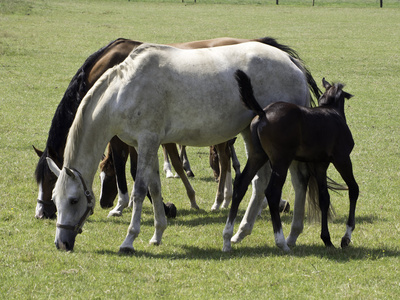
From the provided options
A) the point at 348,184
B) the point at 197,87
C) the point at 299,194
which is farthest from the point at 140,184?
the point at 348,184

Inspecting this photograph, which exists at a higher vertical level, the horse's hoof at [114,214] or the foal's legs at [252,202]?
the foal's legs at [252,202]

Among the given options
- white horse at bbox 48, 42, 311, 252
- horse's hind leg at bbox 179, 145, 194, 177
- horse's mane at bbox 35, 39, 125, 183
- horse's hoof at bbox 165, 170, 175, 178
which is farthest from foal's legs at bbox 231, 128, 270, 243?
horse's hind leg at bbox 179, 145, 194, 177

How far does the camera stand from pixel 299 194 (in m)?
6.94

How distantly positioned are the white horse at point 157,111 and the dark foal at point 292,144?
15.4 inches

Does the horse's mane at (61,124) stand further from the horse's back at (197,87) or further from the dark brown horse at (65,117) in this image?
the horse's back at (197,87)

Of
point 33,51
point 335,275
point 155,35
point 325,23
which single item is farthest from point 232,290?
point 325,23

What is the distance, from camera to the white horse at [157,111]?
21.0 feet

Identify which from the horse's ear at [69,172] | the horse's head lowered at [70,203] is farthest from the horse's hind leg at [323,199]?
the horse's ear at [69,172]

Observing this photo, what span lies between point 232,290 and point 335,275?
0.99 m

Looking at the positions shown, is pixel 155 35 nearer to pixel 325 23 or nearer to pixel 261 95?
pixel 325 23

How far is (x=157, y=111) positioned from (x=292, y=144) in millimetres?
1397

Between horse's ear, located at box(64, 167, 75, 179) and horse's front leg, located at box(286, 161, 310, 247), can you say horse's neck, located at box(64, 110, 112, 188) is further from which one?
horse's front leg, located at box(286, 161, 310, 247)

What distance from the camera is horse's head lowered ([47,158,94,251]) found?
6.32m

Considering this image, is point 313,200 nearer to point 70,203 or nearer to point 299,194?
point 299,194
